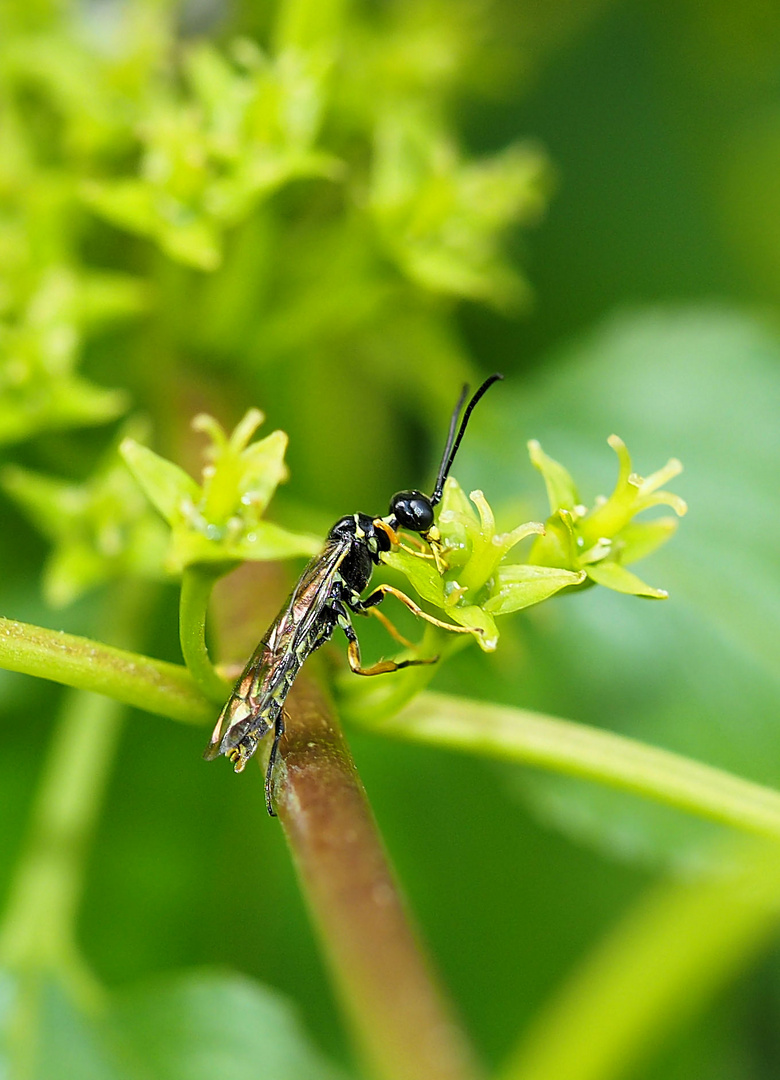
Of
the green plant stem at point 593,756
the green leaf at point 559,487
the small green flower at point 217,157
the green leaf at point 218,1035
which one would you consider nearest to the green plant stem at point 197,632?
the green plant stem at point 593,756

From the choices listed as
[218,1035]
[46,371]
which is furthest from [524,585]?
[46,371]

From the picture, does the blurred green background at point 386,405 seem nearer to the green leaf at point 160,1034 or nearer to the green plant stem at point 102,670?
the green leaf at point 160,1034

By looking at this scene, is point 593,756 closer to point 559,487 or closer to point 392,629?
point 559,487

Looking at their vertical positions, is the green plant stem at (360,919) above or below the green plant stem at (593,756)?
above

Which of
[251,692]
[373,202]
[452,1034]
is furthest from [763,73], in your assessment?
[452,1034]

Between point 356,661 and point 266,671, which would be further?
point 356,661

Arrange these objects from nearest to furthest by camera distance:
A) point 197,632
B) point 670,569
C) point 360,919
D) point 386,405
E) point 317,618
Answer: point 360,919, point 197,632, point 317,618, point 670,569, point 386,405
